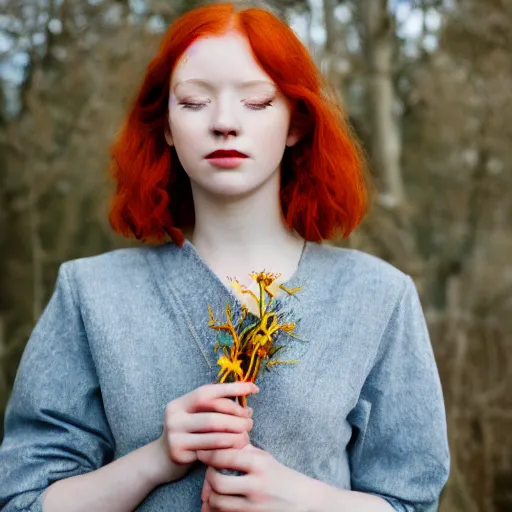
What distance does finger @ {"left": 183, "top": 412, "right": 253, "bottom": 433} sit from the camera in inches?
33.0

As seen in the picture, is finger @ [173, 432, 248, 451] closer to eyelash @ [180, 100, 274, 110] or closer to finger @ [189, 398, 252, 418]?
finger @ [189, 398, 252, 418]

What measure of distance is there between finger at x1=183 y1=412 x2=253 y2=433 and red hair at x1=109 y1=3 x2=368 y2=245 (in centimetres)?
30

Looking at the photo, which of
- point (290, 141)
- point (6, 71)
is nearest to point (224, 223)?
point (290, 141)

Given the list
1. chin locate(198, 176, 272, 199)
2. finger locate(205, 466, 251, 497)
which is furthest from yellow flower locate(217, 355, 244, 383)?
chin locate(198, 176, 272, 199)

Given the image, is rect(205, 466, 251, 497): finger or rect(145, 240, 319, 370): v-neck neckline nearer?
rect(205, 466, 251, 497): finger

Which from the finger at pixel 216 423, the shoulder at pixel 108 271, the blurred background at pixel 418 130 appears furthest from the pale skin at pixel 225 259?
the blurred background at pixel 418 130

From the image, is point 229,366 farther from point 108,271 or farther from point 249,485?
point 108,271

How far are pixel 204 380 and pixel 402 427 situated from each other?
282 millimetres

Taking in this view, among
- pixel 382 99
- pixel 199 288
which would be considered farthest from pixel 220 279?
pixel 382 99

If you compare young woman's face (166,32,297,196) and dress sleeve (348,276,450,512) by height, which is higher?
young woman's face (166,32,297,196)

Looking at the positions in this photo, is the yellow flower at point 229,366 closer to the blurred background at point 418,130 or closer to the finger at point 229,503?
the finger at point 229,503

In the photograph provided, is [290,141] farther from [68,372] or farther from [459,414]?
[459,414]

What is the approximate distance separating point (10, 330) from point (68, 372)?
1123 millimetres

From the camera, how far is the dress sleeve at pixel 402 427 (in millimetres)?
990
